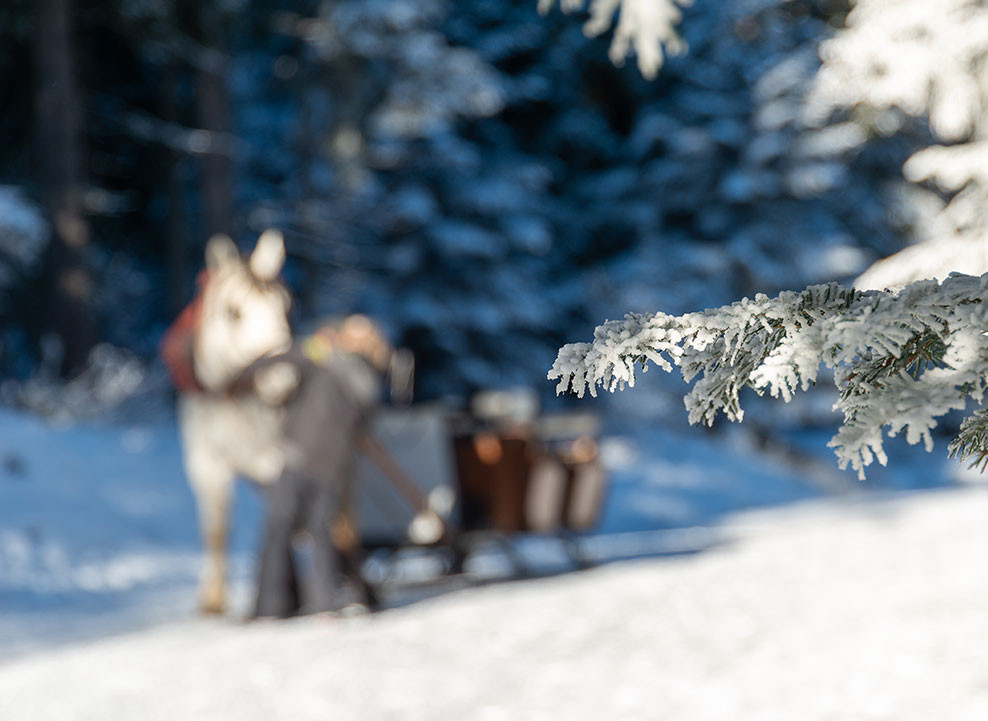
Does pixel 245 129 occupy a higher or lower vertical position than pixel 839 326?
higher

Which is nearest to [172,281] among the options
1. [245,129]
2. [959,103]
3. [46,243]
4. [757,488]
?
[245,129]

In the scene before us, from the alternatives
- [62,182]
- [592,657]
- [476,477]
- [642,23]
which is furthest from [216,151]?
[592,657]

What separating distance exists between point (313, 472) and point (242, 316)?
1.05 m

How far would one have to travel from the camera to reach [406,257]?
1948 cm

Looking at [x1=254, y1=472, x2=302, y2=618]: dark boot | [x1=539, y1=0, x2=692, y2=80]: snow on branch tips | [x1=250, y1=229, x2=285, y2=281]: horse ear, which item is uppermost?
[x1=539, y1=0, x2=692, y2=80]: snow on branch tips

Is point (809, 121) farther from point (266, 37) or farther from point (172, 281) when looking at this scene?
point (172, 281)

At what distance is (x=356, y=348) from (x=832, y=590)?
11.4 ft

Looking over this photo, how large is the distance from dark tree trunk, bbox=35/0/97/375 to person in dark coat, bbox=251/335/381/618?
850 centimetres

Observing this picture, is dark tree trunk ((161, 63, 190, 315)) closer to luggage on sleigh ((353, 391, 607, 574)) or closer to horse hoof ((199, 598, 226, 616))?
luggage on sleigh ((353, 391, 607, 574))

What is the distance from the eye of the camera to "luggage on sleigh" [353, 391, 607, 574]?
7.73m

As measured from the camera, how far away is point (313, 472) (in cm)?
697

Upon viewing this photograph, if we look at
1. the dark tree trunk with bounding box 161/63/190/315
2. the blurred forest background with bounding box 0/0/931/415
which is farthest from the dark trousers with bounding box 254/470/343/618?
the dark tree trunk with bounding box 161/63/190/315

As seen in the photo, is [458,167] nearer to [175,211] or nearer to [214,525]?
[175,211]

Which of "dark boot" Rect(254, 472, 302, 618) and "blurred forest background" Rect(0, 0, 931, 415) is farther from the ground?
"blurred forest background" Rect(0, 0, 931, 415)
